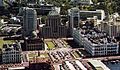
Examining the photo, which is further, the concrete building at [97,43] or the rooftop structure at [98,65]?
the concrete building at [97,43]

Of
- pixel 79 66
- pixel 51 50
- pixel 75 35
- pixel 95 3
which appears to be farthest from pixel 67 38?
pixel 95 3

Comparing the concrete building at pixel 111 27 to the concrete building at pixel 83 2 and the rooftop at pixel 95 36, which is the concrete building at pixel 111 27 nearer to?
the rooftop at pixel 95 36

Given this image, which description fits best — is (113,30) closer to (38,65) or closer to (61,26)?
(61,26)

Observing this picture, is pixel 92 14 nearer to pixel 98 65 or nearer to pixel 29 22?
pixel 29 22

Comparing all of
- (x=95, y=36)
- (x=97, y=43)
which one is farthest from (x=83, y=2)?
(x=97, y=43)

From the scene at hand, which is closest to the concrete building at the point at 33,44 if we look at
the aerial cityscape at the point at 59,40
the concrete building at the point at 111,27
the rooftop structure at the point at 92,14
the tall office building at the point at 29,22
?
the aerial cityscape at the point at 59,40

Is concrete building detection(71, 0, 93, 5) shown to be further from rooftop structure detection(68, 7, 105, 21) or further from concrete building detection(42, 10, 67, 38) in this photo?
concrete building detection(42, 10, 67, 38)

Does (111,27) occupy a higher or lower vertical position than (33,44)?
higher
